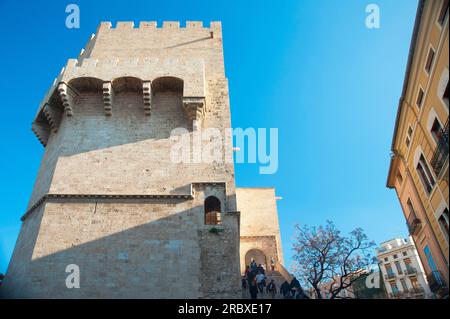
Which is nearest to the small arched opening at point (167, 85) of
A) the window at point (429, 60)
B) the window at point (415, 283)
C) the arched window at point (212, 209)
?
the arched window at point (212, 209)

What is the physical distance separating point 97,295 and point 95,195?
12.2ft

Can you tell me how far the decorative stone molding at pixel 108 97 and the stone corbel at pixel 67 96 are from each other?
62.6 inches

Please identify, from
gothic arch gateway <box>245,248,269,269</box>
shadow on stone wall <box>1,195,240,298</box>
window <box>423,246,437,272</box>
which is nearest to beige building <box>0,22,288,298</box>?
shadow on stone wall <box>1,195,240,298</box>

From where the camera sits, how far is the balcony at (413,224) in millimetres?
12877

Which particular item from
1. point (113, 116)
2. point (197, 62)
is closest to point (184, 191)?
point (113, 116)

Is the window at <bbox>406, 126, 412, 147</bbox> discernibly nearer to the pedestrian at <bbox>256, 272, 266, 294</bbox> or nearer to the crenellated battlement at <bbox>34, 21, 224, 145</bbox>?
the pedestrian at <bbox>256, 272, 266, 294</bbox>

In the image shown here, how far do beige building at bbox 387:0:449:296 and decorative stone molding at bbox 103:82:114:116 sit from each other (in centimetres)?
1201

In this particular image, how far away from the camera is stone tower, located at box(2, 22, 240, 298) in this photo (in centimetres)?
1094

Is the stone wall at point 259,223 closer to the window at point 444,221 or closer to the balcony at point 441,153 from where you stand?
the window at point 444,221

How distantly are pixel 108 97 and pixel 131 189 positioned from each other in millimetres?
4624

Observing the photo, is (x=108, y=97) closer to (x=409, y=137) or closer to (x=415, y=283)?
(x=409, y=137)

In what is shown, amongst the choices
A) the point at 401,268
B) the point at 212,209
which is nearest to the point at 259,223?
the point at 212,209

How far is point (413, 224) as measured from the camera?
43.4ft
